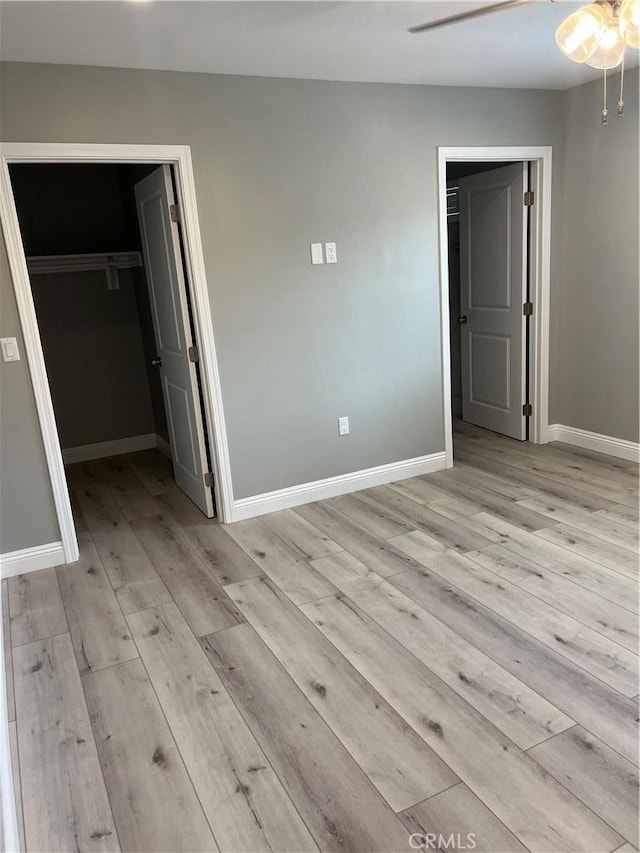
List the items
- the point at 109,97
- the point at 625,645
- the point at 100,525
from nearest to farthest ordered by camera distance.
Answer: the point at 625,645
the point at 109,97
the point at 100,525

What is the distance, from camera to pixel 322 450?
3908 mm

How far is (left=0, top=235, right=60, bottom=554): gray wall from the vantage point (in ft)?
9.77

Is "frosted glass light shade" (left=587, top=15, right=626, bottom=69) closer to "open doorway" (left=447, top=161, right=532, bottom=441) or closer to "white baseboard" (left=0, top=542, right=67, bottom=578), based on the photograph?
"open doorway" (left=447, top=161, right=532, bottom=441)

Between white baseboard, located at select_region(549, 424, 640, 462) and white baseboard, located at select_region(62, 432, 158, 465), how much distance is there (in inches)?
134

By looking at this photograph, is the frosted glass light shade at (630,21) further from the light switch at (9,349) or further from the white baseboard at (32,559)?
the white baseboard at (32,559)

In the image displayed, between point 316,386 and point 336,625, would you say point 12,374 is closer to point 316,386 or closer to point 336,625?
point 316,386

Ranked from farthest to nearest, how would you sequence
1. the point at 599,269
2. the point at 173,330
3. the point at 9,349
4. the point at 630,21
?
the point at 599,269 → the point at 173,330 → the point at 9,349 → the point at 630,21

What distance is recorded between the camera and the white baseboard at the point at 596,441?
4230 mm

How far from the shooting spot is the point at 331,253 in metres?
3.66

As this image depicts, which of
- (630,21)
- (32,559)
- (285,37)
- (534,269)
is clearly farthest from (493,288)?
(32,559)

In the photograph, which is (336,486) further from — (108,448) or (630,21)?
(630,21)

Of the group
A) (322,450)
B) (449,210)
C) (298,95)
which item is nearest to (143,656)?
(322,450)

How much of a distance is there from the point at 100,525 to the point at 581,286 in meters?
3.71

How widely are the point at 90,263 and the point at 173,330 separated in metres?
1.57
